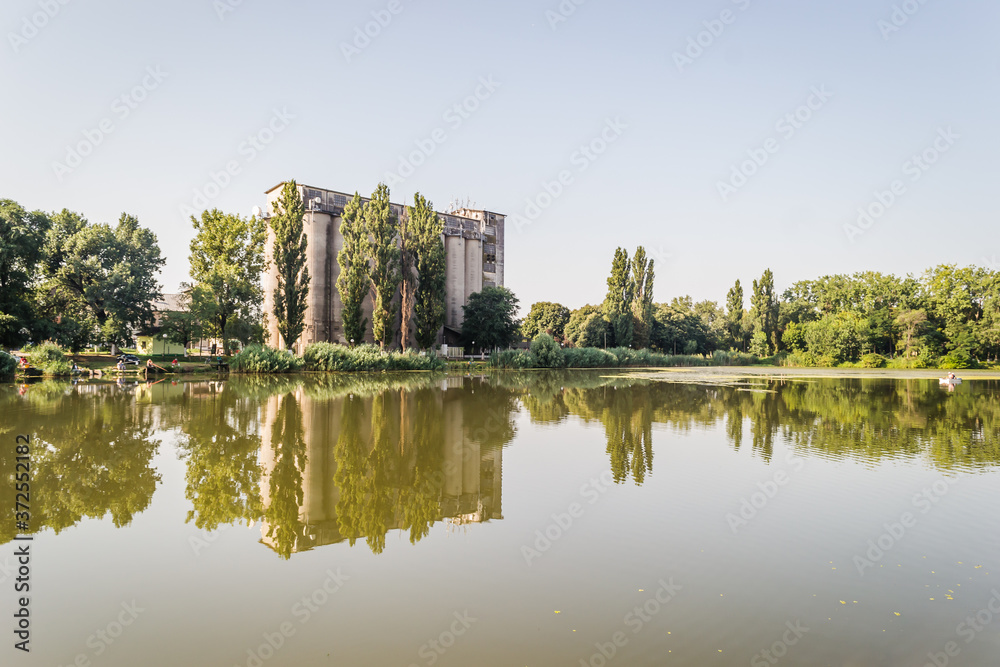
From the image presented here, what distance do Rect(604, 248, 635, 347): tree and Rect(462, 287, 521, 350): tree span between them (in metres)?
12.2

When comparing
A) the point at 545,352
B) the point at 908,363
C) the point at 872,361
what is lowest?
the point at 908,363

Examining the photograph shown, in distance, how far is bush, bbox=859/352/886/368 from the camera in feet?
189

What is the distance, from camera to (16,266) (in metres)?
29.9

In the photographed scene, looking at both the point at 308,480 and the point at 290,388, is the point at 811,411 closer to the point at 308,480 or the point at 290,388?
the point at 308,480

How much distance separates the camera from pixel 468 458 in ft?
29.7

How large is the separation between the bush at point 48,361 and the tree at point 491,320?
2720cm

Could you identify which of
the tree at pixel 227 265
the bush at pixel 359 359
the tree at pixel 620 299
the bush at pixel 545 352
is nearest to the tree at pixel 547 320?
the tree at pixel 620 299

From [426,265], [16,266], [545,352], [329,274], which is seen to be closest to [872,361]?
[545,352]

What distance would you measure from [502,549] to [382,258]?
34100mm

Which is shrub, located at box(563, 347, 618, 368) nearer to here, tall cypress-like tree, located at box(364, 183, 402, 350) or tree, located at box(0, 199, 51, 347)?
tall cypress-like tree, located at box(364, 183, 402, 350)

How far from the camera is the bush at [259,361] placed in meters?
29.9

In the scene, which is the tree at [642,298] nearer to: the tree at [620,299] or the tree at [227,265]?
the tree at [620,299]

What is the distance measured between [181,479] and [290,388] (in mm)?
14782

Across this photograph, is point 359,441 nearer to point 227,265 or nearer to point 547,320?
point 227,265
